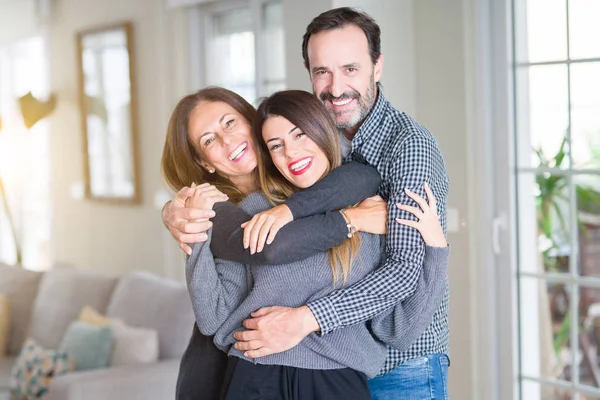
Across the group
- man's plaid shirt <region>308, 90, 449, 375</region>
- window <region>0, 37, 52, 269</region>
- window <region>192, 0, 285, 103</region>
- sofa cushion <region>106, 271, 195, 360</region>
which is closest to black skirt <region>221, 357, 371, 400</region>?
man's plaid shirt <region>308, 90, 449, 375</region>

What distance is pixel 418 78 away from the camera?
12.1 feet

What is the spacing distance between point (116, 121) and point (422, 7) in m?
2.72

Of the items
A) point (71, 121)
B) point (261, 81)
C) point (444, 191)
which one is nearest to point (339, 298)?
point (444, 191)

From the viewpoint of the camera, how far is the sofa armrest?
3455mm

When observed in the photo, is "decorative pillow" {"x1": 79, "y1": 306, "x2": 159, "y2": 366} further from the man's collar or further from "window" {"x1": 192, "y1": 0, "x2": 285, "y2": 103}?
the man's collar

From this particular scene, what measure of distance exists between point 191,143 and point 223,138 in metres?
0.11

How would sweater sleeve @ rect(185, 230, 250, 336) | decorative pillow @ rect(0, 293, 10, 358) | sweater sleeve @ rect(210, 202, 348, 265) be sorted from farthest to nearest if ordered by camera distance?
decorative pillow @ rect(0, 293, 10, 358), sweater sleeve @ rect(185, 230, 250, 336), sweater sleeve @ rect(210, 202, 348, 265)

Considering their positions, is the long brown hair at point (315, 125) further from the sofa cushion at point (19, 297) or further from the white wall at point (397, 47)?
the sofa cushion at point (19, 297)

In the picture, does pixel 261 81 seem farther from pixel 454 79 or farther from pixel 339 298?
pixel 339 298

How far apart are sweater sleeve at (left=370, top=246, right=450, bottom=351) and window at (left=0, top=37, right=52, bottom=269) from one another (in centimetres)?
520

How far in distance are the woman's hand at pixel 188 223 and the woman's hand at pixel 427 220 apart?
0.43 meters

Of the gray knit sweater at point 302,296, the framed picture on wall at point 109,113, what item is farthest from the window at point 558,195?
the framed picture on wall at point 109,113

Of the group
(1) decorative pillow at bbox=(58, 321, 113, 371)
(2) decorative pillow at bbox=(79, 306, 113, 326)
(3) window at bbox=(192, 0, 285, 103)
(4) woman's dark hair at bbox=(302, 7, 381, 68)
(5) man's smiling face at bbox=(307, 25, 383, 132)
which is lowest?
(1) decorative pillow at bbox=(58, 321, 113, 371)

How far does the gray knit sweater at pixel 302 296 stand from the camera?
1.80 m
